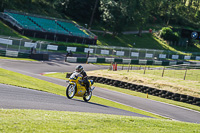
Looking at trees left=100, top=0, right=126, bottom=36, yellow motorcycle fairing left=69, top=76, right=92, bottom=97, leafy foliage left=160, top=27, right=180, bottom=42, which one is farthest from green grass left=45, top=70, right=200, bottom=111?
leafy foliage left=160, top=27, right=180, bottom=42

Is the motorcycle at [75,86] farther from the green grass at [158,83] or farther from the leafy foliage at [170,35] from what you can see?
the leafy foliage at [170,35]

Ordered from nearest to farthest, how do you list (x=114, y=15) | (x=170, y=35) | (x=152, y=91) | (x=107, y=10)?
(x=152, y=91), (x=114, y=15), (x=107, y=10), (x=170, y=35)

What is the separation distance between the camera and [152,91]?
88.0 feet

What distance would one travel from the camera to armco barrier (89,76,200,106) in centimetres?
2359

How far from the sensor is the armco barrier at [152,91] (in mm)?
23594

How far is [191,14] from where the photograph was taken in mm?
110625

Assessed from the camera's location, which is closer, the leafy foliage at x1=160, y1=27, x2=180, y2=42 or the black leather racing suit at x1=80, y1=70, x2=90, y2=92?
the black leather racing suit at x1=80, y1=70, x2=90, y2=92

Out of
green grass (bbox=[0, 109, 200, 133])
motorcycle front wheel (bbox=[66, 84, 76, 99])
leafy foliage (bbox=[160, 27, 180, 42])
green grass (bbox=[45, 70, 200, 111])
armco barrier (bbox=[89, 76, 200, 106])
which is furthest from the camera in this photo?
leafy foliage (bbox=[160, 27, 180, 42])

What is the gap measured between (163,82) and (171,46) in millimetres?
58996

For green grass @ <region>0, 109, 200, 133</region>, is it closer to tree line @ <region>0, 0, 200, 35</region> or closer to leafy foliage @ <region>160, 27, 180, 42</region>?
tree line @ <region>0, 0, 200, 35</region>

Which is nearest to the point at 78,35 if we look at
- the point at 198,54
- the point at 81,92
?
the point at 198,54

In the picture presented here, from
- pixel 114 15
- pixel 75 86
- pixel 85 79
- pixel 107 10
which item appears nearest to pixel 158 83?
pixel 85 79

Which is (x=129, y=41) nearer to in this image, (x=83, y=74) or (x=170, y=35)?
(x=170, y=35)

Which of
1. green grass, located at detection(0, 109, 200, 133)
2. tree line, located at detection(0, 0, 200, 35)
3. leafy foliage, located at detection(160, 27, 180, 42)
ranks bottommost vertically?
green grass, located at detection(0, 109, 200, 133)
